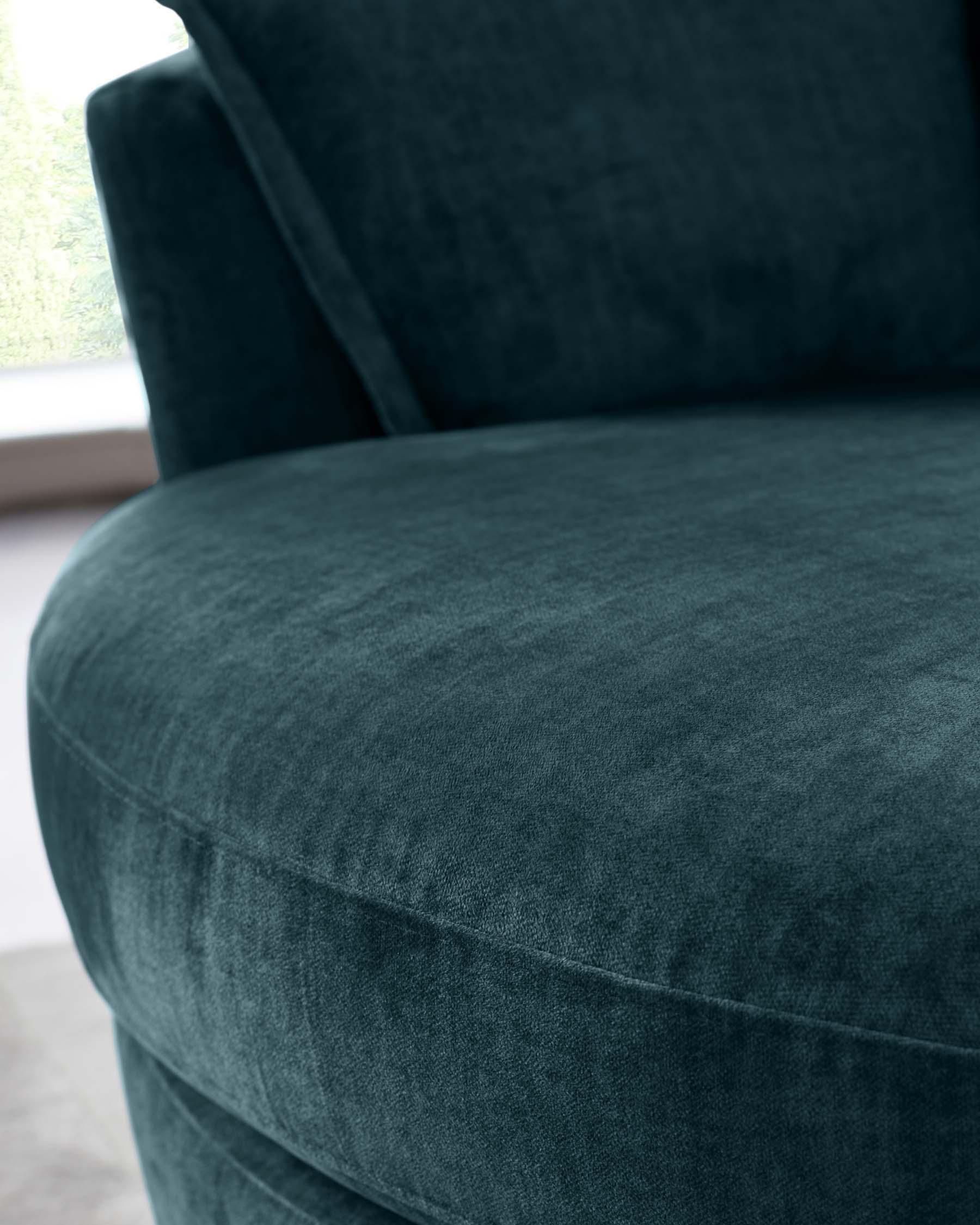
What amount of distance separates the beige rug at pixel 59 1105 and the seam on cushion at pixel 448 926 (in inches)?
21.3

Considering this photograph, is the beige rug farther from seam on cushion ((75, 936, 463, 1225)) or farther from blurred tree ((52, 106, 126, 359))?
blurred tree ((52, 106, 126, 359))

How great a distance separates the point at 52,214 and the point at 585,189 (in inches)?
14.1

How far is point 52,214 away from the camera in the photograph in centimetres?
97

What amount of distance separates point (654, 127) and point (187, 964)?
2.10 feet

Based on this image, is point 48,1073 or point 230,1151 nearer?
point 230,1151

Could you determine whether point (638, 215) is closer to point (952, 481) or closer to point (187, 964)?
point (952, 481)

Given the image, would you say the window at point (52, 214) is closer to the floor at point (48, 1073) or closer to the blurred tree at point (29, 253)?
the blurred tree at point (29, 253)

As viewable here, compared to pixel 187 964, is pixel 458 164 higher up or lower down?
higher up

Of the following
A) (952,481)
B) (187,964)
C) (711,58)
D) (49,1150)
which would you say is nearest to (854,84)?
(711,58)

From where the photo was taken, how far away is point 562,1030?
422 millimetres

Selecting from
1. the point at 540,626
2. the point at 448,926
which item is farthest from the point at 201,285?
the point at 448,926

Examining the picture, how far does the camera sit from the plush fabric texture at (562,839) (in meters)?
0.38

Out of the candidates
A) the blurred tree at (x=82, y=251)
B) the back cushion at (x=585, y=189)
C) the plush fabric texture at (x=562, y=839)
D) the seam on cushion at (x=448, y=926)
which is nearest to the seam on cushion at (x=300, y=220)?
the back cushion at (x=585, y=189)

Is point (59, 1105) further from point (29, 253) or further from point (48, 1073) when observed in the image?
point (29, 253)
